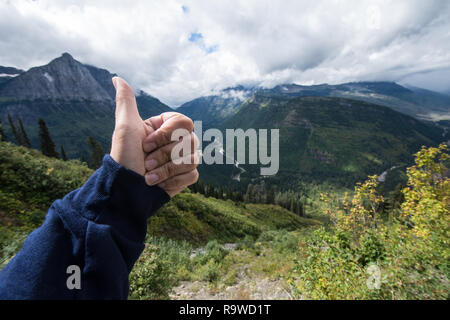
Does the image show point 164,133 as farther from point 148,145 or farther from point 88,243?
point 88,243

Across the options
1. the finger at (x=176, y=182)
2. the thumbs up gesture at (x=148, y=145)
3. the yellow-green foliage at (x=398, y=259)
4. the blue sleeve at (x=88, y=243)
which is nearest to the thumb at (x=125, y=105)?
the thumbs up gesture at (x=148, y=145)

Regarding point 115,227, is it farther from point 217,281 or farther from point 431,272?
point 217,281

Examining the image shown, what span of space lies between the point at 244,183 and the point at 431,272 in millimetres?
167451

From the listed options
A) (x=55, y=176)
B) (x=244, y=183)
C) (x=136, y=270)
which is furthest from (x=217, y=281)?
(x=244, y=183)

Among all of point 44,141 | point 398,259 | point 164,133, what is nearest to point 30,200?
point 164,133

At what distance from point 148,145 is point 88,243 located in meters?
1.06

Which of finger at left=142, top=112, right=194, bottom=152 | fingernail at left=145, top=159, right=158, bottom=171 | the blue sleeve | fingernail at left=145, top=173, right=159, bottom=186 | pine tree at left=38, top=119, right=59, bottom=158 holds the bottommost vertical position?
pine tree at left=38, top=119, right=59, bottom=158

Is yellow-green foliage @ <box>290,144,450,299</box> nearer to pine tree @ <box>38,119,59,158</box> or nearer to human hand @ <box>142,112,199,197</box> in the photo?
human hand @ <box>142,112,199,197</box>

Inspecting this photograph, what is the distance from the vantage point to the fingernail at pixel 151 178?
1884 millimetres

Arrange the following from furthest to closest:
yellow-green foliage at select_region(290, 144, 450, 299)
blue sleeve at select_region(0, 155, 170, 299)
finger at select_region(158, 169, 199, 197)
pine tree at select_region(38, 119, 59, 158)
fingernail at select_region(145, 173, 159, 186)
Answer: pine tree at select_region(38, 119, 59, 158) → yellow-green foliage at select_region(290, 144, 450, 299) → finger at select_region(158, 169, 199, 197) → fingernail at select_region(145, 173, 159, 186) → blue sleeve at select_region(0, 155, 170, 299)

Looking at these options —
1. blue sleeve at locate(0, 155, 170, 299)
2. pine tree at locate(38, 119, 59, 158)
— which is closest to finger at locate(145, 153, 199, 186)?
blue sleeve at locate(0, 155, 170, 299)

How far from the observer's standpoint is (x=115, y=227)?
4.92 ft

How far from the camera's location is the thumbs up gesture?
1.91 meters

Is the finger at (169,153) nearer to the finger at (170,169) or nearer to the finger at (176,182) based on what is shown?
the finger at (170,169)
